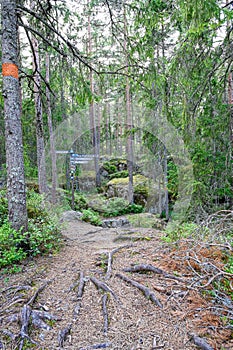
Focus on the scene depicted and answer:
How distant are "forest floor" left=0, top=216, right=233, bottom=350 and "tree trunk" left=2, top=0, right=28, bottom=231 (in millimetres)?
988

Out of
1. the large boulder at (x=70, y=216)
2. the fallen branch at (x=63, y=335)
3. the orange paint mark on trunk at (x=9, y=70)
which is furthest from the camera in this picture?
the large boulder at (x=70, y=216)

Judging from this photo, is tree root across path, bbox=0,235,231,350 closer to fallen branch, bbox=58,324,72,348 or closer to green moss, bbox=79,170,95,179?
fallen branch, bbox=58,324,72,348

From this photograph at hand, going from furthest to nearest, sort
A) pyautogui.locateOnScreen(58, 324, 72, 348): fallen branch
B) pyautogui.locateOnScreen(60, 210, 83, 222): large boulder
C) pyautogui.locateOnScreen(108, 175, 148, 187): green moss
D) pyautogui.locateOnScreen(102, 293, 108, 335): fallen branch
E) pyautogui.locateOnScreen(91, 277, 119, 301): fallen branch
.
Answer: pyautogui.locateOnScreen(108, 175, 148, 187): green moss
pyautogui.locateOnScreen(60, 210, 83, 222): large boulder
pyautogui.locateOnScreen(91, 277, 119, 301): fallen branch
pyautogui.locateOnScreen(102, 293, 108, 335): fallen branch
pyautogui.locateOnScreen(58, 324, 72, 348): fallen branch

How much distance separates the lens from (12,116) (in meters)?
3.71

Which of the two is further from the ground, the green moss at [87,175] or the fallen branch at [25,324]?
the green moss at [87,175]

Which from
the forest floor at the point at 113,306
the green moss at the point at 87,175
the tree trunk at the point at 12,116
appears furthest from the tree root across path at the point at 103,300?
the green moss at the point at 87,175

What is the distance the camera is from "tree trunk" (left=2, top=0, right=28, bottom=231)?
12.1 feet

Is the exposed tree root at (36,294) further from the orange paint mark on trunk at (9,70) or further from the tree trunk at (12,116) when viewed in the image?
the orange paint mark on trunk at (9,70)

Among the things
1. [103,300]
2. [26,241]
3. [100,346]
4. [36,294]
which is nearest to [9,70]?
[26,241]

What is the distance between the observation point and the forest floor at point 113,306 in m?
1.90

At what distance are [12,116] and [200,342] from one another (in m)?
3.64

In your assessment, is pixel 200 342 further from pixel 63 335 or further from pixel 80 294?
pixel 80 294

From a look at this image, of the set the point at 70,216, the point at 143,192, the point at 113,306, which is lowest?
the point at 143,192

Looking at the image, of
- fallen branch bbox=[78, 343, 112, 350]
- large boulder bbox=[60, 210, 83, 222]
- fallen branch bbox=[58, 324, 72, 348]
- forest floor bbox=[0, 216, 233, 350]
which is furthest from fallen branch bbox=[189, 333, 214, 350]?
large boulder bbox=[60, 210, 83, 222]
